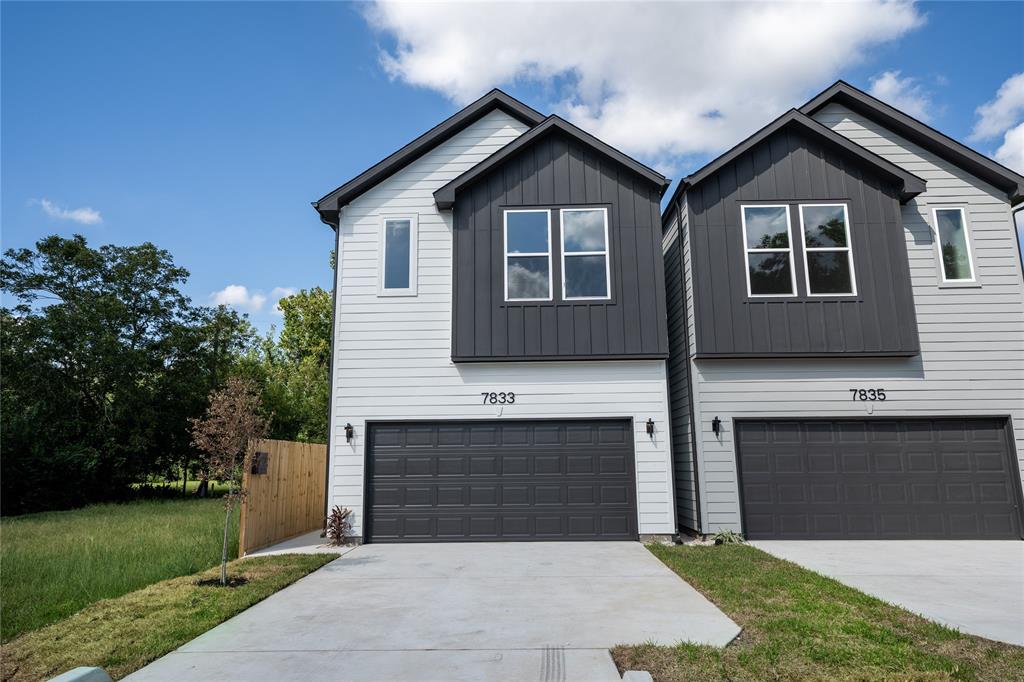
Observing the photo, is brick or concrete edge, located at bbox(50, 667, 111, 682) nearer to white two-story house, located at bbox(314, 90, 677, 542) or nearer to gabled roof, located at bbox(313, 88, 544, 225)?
white two-story house, located at bbox(314, 90, 677, 542)

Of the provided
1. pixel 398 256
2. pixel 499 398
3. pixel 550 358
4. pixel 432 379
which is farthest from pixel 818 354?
pixel 398 256

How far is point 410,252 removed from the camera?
1111cm

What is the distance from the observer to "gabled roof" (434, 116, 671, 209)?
10.7 m

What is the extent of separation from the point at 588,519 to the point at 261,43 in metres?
10.5

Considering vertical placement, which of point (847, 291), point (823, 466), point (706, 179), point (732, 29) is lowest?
point (823, 466)

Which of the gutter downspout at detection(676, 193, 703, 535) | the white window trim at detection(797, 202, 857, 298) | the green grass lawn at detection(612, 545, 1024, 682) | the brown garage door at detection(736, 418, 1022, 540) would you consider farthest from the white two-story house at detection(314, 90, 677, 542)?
the green grass lawn at detection(612, 545, 1024, 682)

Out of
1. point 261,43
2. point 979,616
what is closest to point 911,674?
point 979,616

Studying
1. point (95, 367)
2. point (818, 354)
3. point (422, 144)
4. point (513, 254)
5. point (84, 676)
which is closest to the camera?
point (84, 676)

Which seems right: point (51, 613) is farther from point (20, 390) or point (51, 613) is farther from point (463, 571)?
point (20, 390)

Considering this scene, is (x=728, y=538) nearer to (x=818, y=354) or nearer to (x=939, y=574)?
(x=939, y=574)

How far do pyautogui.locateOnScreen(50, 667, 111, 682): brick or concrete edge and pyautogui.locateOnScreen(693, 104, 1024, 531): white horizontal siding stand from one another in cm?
848

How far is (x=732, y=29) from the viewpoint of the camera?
10523 mm

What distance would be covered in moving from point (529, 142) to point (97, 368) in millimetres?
17270

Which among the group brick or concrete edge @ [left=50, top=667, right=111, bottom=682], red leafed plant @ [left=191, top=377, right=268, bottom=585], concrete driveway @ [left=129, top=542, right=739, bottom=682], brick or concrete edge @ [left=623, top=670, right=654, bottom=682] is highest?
red leafed plant @ [left=191, top=377, right=268, bottom=585]
